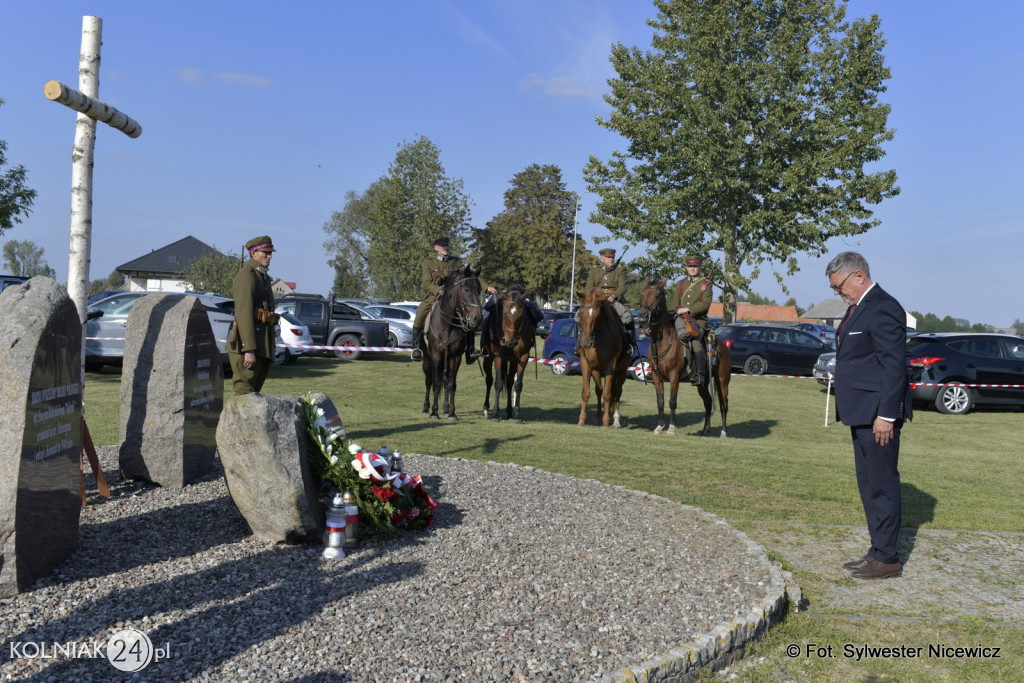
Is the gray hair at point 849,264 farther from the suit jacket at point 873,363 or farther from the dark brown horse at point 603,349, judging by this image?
the dark brown horse at point 603,349

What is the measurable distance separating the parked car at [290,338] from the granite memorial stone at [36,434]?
1836 cm

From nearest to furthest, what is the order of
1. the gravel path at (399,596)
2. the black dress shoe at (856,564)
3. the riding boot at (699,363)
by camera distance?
the gravel path at (399,596) < the black dress shoe at (856,564) < the riding boot at (699,363)

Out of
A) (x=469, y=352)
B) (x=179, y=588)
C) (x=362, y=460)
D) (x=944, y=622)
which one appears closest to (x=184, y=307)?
(x=362, y=460)

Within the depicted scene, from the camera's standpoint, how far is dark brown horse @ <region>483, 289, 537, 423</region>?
13.8m

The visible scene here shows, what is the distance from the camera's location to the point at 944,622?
17.1 feet

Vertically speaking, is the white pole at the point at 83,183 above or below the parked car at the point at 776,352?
above

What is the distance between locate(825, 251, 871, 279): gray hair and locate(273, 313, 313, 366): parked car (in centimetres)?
1882

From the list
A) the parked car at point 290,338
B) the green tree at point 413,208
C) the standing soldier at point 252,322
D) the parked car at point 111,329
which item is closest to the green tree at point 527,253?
the green tree at point 413,208

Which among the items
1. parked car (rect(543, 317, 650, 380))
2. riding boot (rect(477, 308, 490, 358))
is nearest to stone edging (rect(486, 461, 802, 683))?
riding boot (rect(477, 308, 490, 358))

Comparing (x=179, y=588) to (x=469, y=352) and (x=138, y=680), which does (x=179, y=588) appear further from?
(x=469, y=352)

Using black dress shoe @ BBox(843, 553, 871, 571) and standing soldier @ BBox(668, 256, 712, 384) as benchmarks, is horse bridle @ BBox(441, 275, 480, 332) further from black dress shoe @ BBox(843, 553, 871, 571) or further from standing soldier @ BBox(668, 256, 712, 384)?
black dress shoe @ BBox(843, 553, 871, 571)

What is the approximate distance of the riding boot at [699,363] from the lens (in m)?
13.6

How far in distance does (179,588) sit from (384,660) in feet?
4.73

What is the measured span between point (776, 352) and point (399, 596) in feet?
82.0
